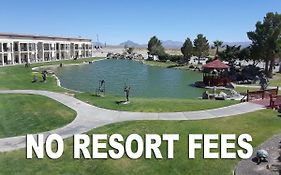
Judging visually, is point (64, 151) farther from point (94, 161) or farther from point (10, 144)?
point (10, 144)

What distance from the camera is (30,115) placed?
2673 centimetres

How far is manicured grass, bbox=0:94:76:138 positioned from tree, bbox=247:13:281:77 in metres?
46.8

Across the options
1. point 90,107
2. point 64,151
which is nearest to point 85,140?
point 64,151

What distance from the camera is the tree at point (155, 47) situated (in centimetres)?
13193

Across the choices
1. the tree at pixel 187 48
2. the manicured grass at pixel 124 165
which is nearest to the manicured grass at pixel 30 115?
the manicured grass at pixel 124 165

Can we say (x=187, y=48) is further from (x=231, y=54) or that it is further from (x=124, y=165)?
(x=124, y=165)

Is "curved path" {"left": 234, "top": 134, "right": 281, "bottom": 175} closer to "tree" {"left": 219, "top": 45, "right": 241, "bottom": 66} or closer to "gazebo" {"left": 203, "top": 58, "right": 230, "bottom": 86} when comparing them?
"gazebo" {"left": 203, "top": 58, "right": 230, "bottom": 86}

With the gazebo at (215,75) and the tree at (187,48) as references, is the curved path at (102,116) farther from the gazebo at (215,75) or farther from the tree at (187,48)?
the tree at (187,48)

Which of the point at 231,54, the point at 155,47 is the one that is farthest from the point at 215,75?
the point at 155,47

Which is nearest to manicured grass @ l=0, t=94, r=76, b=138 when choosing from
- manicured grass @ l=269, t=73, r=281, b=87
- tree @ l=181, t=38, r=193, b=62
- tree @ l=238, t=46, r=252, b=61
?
manicured grass @ l=269, t=73, r=281, b=87

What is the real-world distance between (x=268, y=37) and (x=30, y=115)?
51378 mm

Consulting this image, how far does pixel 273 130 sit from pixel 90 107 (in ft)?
45.7

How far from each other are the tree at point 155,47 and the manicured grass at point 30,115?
99235 millimetres

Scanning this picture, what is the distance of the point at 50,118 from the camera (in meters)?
25.3
